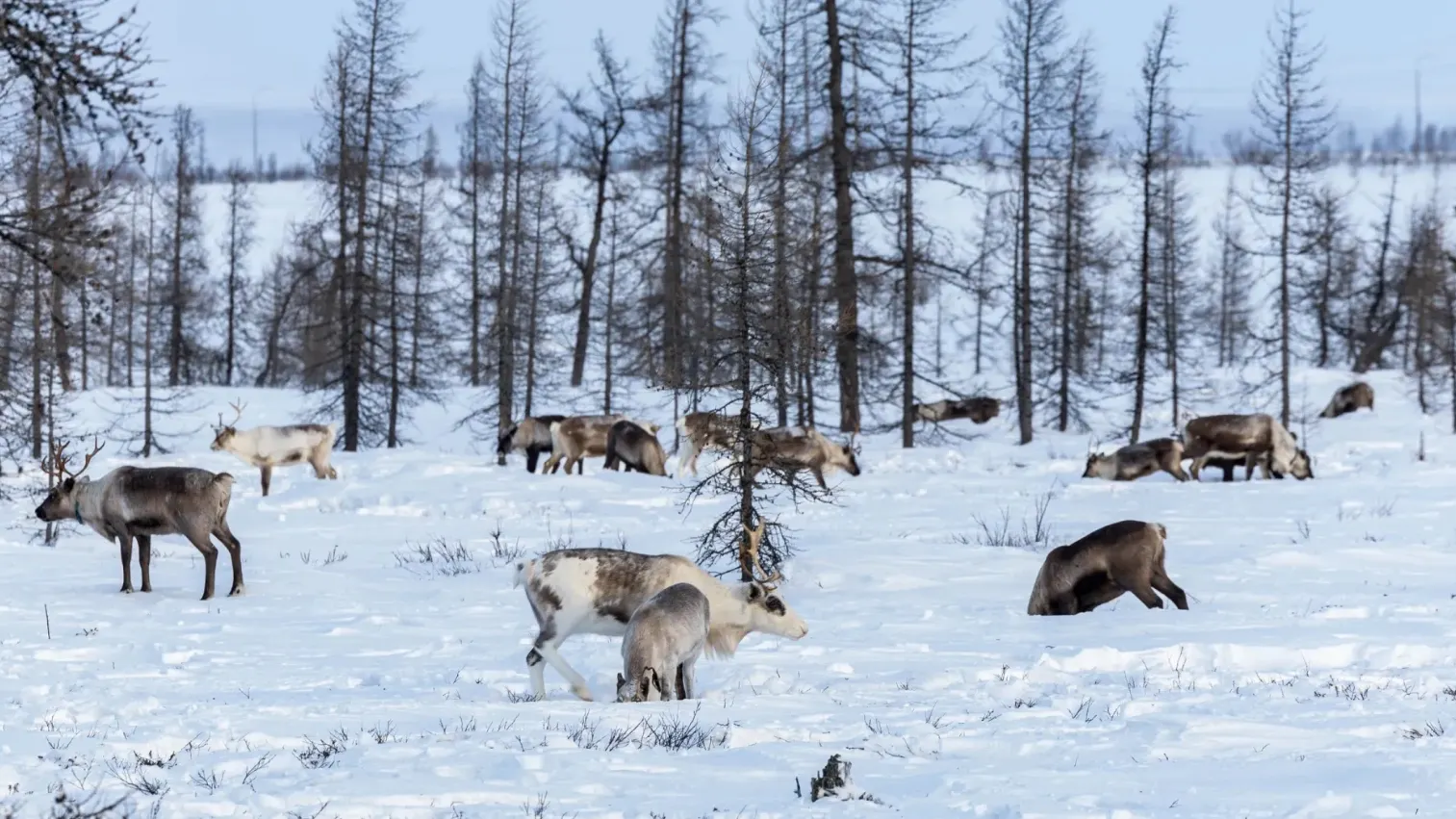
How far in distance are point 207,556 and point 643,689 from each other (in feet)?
23.8

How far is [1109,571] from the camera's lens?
1148 centimetres

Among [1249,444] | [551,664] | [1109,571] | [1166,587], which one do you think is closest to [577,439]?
[1249,444]

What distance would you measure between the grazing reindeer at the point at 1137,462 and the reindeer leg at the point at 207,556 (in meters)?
17.7

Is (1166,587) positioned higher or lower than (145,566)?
higher

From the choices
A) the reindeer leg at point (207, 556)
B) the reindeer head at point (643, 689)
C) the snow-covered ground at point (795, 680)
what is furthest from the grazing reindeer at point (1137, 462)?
the reindeer head at point (643, 689)

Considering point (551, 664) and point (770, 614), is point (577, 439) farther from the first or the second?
point (551, 664)

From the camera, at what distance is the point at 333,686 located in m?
8.65

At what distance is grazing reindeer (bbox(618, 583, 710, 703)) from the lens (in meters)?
7.93

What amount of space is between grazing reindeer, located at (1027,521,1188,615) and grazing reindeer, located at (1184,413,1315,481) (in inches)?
581

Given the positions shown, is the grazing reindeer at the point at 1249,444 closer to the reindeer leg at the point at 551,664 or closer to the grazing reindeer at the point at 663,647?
the grazing reindeer at the point at 663,647

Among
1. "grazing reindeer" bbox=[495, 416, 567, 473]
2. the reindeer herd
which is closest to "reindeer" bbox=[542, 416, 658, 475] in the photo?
the reindeer herd

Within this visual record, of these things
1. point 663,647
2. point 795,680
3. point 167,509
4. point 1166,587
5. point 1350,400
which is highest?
point 1350,400

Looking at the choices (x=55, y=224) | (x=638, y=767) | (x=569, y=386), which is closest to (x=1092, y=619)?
(x=638, y=767)

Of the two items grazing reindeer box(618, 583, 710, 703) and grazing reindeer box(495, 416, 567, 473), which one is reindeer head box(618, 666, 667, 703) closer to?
grazing reindeer box(618, 583, 710, 703)
